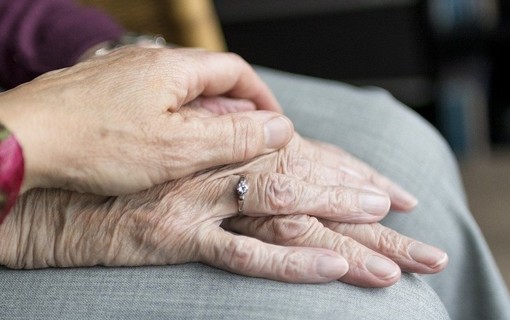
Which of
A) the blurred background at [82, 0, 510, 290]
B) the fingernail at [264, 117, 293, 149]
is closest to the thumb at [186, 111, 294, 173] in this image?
A: the fingernail at [264, 117, 293, 149]

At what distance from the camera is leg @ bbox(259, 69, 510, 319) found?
99cm

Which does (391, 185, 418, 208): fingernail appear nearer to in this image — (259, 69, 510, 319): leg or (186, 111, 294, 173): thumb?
(259, 69, 510, 319): leg

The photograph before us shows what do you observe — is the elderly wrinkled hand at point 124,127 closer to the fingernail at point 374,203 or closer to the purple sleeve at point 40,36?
the fingernail at point 374,203

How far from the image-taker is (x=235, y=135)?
2.74 ft

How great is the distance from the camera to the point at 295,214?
0.84 m

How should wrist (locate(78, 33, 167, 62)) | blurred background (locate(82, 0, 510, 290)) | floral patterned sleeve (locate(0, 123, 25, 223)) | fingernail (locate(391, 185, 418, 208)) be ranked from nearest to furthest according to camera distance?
floral patterned sleeve (locate(0, 123, 25, 223)) < fingernail (locate(391, 185, 418, 208)) < wrist (locate(78, 33, 167, 62)) < blurred background (locate(82, 0, 510, 290))

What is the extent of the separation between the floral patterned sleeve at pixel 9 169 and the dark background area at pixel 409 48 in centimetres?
150

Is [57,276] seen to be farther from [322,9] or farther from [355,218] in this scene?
[322,9]

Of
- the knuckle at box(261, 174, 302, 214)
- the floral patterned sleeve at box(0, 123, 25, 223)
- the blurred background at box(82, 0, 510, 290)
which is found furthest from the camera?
the blurred background at box(82, 0, 510, 290)

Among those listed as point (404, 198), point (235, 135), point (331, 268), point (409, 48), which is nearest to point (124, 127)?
point (235, 135)

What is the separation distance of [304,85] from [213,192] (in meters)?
0.37

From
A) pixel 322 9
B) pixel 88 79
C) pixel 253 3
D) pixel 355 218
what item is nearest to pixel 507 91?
pixel 322 9

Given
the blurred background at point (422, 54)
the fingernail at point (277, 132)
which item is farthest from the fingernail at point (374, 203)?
the blurred background at point (422, 54)

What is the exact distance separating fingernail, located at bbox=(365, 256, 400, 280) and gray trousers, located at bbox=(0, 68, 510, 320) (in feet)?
0.06
